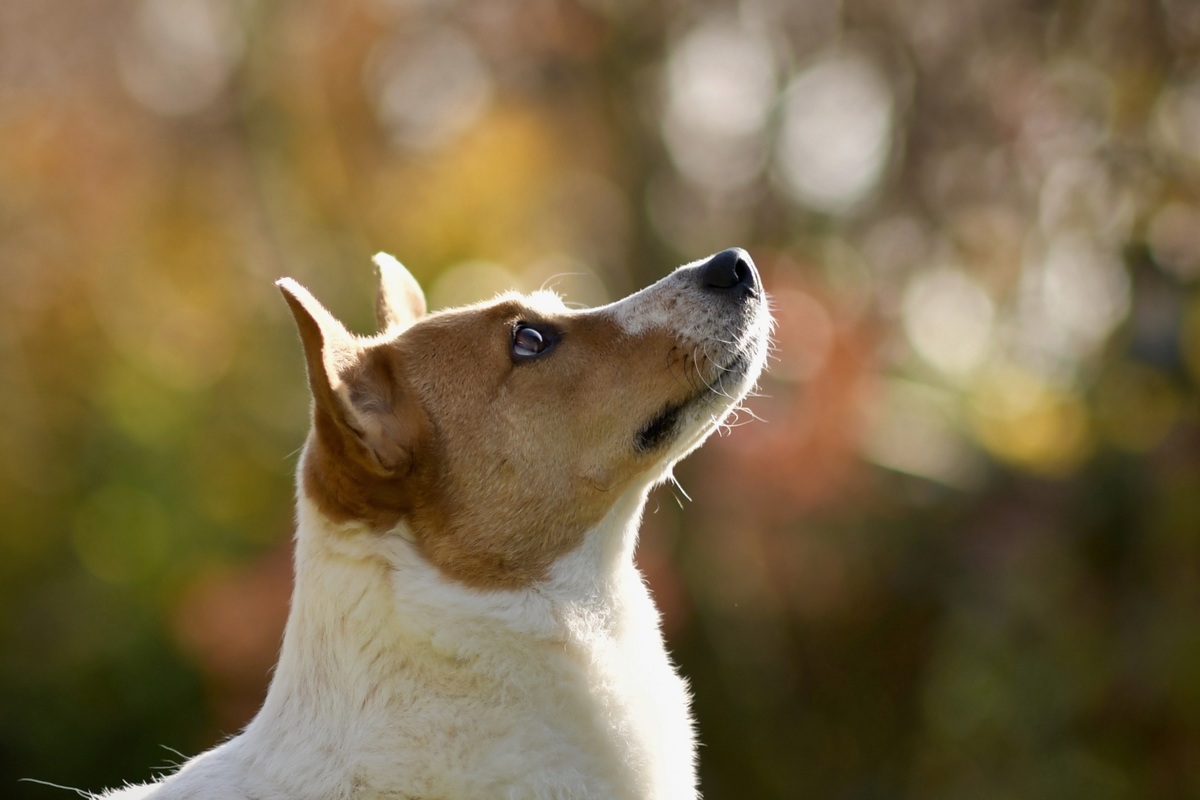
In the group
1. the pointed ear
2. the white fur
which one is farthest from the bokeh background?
the white fur

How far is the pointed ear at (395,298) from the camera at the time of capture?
5020mm

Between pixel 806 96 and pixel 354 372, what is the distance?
9.68 m

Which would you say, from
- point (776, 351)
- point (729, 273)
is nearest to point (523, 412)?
point (729, 273)

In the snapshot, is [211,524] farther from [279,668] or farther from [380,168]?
[279,668]

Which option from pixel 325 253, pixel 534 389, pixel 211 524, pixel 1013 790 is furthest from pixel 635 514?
pixel 325 253

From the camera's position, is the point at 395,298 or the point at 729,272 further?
the point at 395,298

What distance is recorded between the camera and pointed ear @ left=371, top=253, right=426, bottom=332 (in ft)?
16.5

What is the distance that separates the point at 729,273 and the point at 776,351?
535cm

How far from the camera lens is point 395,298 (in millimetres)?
5117

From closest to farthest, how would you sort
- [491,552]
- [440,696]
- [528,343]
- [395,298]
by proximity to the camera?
[440,696], [491,552], [528,343], [395,298]

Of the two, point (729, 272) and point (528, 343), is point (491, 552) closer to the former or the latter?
point (528, 343)

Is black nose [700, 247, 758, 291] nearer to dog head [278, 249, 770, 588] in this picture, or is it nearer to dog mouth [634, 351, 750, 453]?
dog head [278, 249, 770, 588]

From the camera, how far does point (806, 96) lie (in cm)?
1288

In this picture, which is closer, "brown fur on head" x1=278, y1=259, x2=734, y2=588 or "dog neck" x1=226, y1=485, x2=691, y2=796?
"dog neck" x1=226, y1=485, x2=691, y2=796
